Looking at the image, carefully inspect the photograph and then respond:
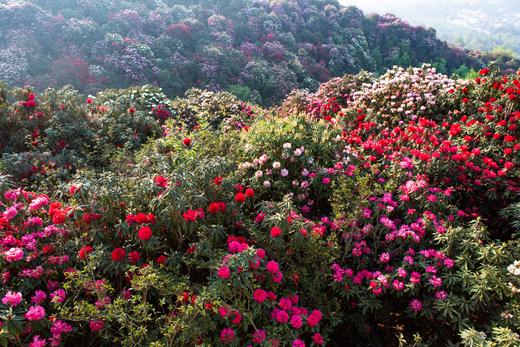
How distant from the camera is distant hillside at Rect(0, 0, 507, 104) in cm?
1172

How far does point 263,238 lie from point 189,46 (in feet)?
42.4

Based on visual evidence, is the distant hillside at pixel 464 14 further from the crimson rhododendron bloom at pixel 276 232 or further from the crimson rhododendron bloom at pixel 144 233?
the crimson rhododendron bloom at pixel 144 233

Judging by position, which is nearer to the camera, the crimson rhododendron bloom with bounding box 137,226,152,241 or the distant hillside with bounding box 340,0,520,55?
the crimson rhododendron bloom with bounding box 137,226,152,241

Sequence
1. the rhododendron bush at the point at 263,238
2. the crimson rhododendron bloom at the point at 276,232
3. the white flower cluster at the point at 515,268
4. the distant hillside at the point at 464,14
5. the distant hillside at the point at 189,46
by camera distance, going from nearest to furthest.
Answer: the rhododendron bush at the point at 263,238 < the crimson rhododendron bloom at the point at 276,232 < the white flower cluster at the point at 515,268 < the distant hillside at the point at 189,46 < the distant hillside at the point at 464,14

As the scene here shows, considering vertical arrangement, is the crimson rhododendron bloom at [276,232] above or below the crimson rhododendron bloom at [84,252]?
above

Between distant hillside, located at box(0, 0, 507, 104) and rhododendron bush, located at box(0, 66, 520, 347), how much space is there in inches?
285

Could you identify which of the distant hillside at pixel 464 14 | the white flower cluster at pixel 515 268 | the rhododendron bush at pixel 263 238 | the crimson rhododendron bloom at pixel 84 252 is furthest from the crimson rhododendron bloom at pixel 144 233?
the distant hillside at pixel 464 14

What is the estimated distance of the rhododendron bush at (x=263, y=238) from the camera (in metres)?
2.32

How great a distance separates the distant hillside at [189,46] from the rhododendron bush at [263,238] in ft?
23.7

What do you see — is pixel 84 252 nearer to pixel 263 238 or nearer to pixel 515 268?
pixel 263 238

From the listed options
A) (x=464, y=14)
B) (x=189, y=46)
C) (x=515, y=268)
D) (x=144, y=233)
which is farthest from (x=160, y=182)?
(x=464, y=14)

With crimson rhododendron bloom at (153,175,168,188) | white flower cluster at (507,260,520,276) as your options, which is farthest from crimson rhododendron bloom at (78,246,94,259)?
white flower cluster at (507,260,520,276)

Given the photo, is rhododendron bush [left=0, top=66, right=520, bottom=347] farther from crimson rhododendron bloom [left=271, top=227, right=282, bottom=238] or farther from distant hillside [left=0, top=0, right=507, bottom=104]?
distant hillside [left=0, top=0, right=507, bottom=104]

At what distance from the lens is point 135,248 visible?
285cm
